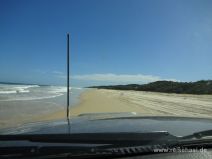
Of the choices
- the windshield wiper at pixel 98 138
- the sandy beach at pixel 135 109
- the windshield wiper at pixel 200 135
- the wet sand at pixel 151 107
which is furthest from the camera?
the wet sand at pixel 151 107

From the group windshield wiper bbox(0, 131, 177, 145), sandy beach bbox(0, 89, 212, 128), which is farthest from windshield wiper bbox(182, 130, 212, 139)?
sandy beach bbox(0, 89, 212, 128)

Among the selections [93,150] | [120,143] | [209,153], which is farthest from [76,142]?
[209,153]

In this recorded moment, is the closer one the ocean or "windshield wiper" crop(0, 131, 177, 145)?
"windshield wiper" crop(0, 131, 177, 145)

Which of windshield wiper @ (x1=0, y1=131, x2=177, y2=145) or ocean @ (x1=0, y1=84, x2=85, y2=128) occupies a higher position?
windshield wiper @ (x1=0, y1=131, x2=177, y2=145)

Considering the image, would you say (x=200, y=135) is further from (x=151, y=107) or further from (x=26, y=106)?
(x=151, y=107)

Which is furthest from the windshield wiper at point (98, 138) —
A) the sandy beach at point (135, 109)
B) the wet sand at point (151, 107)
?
the wet sand at point (151, 107)

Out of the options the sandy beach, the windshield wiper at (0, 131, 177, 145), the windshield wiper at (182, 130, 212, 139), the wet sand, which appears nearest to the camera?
the windshield wiper at (0, 131, 177, 145)

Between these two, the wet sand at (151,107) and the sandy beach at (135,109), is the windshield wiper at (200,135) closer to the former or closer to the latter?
the sandy beach at (135,109)

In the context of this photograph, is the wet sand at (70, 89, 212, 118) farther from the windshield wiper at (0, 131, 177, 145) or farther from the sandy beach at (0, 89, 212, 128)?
the windshield wiper at (0, 131, 177, 145)

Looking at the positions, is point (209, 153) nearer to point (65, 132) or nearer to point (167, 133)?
point (167, 133)

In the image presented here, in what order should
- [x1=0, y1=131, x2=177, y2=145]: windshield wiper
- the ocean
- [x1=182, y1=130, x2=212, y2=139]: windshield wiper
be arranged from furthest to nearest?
the ocean
[x1=182, y1=130, x2=212, y2=139]: windshield wiper
[x1=0, y1=131, x2=177, y2=145]: windshield wiper

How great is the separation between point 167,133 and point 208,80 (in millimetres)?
81658

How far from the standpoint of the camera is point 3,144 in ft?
6.40

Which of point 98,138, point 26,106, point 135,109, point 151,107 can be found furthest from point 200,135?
point 151,107
